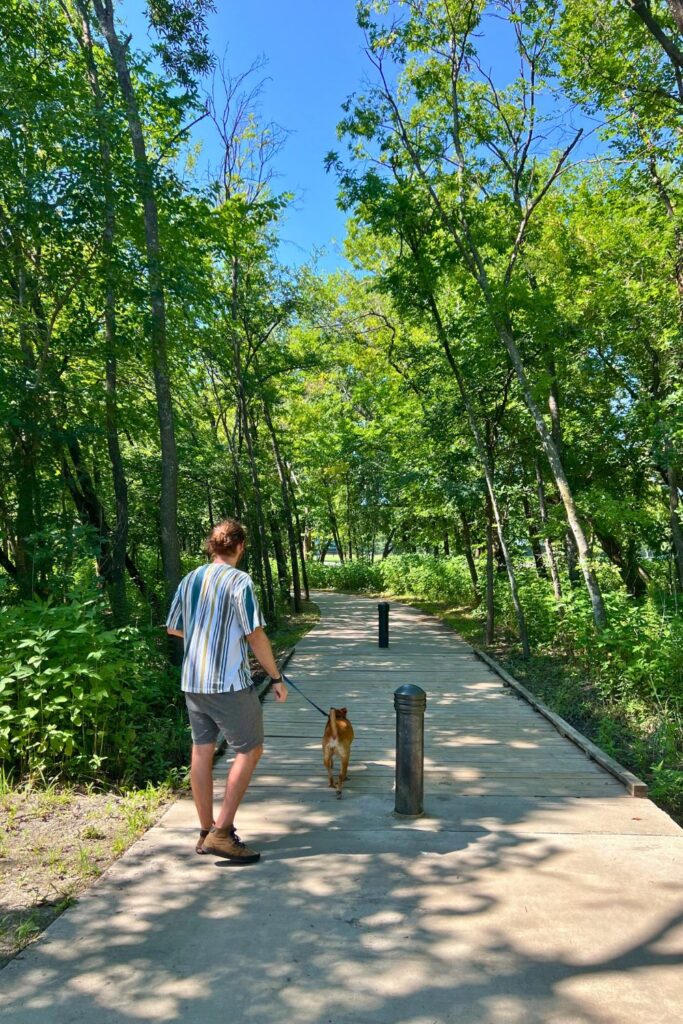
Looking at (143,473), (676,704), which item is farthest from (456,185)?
(676,704)

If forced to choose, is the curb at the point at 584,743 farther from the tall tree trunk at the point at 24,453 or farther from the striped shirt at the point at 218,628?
the tall tree trunk at the point at 24,453

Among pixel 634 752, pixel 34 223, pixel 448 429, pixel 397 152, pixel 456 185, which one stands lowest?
pixel 634 752

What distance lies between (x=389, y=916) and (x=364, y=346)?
17.1 metres

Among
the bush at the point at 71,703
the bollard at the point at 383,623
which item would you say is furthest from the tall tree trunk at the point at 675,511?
the bush at the point at 71,703

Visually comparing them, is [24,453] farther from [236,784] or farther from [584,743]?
[584,743]

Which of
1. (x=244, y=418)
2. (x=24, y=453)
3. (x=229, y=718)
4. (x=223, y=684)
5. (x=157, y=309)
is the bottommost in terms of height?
(x=229, y=718)

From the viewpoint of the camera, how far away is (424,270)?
10672mm

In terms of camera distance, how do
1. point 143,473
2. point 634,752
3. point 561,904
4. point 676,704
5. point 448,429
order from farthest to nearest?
point 448,429
point 143,473
point 676,704
point 634,752
point 561,904

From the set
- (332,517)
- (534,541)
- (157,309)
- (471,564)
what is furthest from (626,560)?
(332,517)

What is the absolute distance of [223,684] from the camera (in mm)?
3498

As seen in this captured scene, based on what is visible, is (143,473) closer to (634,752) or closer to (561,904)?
(634,752)

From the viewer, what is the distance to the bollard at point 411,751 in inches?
166

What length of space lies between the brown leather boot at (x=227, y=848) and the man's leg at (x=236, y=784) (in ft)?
0.17

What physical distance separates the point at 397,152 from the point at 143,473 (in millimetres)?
7428
